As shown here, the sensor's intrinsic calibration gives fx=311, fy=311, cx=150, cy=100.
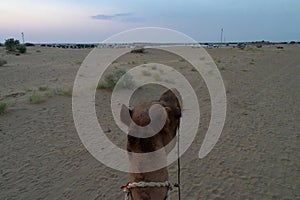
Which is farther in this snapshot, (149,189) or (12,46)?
(12,46)

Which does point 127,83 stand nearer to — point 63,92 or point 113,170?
point 63,92

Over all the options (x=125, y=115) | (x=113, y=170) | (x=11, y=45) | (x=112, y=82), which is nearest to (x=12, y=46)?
(x=11, y=45)

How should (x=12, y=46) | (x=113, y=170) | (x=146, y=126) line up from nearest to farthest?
(x=146, y=126) < (x=113, y=170) < (x=12, y=46)

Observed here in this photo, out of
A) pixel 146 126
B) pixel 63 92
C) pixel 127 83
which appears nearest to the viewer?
pixel 146 126

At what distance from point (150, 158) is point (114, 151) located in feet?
19.0

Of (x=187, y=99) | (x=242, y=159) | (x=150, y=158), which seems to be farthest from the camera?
(x=187, y=99)

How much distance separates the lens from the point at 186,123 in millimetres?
9664

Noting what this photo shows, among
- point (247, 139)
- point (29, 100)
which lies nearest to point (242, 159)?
point (247, 139)

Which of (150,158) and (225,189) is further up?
(150,158)

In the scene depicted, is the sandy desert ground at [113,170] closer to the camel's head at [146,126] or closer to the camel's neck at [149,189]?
the camel's neck at [149,189]

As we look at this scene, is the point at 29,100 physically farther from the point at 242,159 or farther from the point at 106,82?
the point at 242,159

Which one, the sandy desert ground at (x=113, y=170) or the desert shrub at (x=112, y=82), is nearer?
the sandy desert ground at (x=113, y=170)

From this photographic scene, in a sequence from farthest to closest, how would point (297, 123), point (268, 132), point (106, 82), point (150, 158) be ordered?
point (106, 82) → point (297, 123) → point (268, 132) → point (150, 158)

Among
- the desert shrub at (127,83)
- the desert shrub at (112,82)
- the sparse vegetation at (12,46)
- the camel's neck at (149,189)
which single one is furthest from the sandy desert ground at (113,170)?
the sparse vegetation at (12,46)
